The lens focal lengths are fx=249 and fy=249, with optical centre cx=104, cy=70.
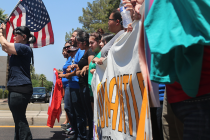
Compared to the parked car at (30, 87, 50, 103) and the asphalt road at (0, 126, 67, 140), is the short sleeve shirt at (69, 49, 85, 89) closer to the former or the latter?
the asphalt road at (0, 126, 67, 140)

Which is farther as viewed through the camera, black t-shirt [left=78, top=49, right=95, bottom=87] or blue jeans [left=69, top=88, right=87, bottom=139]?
blue jeans [left=69, top=88, right=87, bottom=139]

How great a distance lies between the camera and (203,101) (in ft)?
4.36

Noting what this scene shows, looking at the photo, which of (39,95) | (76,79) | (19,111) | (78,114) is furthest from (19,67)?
(39,95)

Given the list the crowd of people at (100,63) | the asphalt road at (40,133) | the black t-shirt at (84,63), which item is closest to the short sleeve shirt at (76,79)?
the crowd of people at (100,63)

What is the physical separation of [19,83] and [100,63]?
1284 millimetres

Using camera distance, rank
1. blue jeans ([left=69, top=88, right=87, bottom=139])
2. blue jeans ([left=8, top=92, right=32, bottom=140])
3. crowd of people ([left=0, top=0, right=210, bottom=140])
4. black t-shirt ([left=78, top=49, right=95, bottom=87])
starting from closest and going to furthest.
→ crowd of people ([left=0, top=0, right=210, bottom=140])
blue jeans ([left=8, top=92, right=32, bottom=140])
black t-shirt ([left=78, top=49, right=95, bottom=87])
blue jeans ([left=69, top=88, right=87, bottom=139])

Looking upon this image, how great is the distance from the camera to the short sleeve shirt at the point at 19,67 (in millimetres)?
3631

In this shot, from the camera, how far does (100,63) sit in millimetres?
3201

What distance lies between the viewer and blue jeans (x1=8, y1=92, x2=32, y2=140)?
141 inches

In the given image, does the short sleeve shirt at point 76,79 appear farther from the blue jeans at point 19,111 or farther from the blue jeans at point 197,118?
the blue jeans at point 197,118

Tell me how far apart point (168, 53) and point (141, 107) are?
1.90 feet

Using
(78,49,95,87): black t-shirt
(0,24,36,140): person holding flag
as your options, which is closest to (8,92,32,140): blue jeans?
(0,24,36,140): person holding flag

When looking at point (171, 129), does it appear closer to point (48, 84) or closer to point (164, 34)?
point (164, 34)

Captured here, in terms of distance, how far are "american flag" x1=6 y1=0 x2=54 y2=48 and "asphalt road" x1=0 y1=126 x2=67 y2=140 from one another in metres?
2.07
